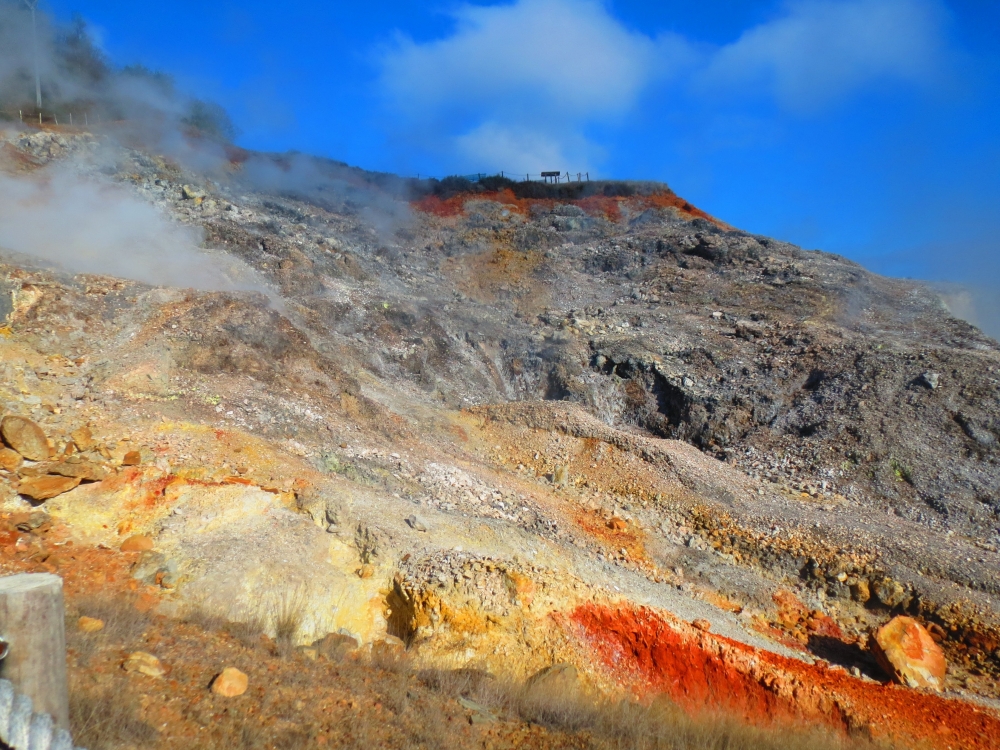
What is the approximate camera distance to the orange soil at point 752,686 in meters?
6.40

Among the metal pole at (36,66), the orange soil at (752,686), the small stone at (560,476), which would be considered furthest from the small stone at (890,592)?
the metal pole at (36,66)

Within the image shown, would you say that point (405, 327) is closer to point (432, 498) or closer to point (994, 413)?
point (432, 498)

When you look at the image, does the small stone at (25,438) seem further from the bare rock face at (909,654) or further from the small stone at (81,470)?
the bare rock face at (909,654)

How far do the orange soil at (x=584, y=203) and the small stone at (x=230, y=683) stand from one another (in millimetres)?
23357

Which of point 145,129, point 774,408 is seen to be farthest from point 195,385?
point 145,129

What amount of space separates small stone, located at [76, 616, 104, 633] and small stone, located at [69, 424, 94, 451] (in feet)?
10.1

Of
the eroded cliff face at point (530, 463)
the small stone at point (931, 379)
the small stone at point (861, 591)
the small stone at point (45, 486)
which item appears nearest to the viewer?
the small stone at point (45, 486)

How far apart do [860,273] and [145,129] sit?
965 inches

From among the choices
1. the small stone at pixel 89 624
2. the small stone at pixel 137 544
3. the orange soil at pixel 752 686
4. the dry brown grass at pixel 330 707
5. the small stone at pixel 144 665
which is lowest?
the orange soil at pixel 752 686

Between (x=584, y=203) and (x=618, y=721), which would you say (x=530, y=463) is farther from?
(x=584, y=203)

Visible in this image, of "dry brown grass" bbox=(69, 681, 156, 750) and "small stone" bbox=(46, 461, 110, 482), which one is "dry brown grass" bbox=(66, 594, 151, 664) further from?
"small stone" bbox=(46, 461, 110, 482)

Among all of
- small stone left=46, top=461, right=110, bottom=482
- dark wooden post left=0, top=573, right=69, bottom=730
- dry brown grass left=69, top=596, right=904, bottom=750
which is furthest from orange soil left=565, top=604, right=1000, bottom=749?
small stone left=46, top=461, right=110, bottom=482

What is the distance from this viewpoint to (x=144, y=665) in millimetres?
3947

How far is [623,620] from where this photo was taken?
6.97 meters
